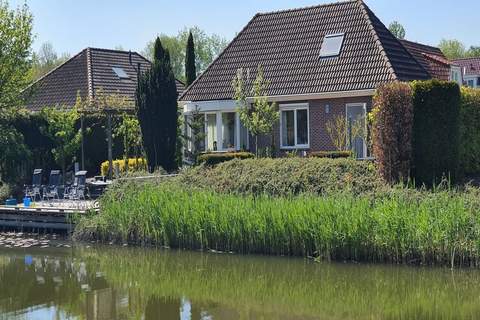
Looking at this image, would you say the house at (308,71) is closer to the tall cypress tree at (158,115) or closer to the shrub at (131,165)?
the shrub at (131,165)

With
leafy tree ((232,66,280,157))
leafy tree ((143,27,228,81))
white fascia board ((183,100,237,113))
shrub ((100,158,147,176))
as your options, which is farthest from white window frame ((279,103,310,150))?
leafy tree ((143,27,228,81))

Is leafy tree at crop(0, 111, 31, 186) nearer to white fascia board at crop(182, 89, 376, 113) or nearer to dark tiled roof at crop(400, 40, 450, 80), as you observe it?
white fascia board at crop(182, 89, 376, 113)

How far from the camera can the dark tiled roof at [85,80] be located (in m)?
34.9

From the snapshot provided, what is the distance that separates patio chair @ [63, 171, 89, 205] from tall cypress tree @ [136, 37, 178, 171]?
2555 millimetres

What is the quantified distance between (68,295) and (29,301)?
0.72 m

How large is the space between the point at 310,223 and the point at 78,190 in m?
10.6

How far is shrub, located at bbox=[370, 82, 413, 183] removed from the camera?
17.7 metres

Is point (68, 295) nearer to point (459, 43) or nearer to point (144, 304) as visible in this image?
point (144, 304)

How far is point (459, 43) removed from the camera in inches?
3278

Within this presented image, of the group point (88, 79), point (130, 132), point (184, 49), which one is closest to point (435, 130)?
point (130, 132)

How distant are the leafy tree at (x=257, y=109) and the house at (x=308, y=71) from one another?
30.4 inches

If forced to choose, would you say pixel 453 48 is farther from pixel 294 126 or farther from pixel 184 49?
pixel 294 126

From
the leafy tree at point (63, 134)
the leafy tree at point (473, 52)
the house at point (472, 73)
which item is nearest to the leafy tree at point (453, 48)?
the leafy tree at point (473, 52)

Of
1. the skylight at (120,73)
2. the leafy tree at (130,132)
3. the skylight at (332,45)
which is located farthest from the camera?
the skylight at (120,73)
